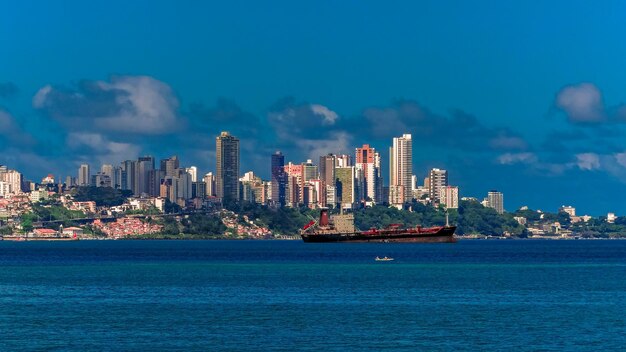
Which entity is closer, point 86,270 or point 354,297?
point 354,297

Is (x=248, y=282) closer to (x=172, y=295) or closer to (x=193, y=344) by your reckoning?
(x=172, y=295)

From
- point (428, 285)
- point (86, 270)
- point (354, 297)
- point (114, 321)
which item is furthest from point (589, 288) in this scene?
point (86, 270)

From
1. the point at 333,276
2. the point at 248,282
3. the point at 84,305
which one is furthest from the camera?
the point at 333,276

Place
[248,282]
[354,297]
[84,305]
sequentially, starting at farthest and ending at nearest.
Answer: [248,282] < [354,297] < [84,305]

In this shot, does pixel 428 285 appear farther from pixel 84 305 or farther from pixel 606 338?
pixel 606 338

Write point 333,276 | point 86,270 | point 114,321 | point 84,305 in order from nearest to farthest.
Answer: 1. point 114,321
2. point 84,305
3. point 333,276
4. point 86,270

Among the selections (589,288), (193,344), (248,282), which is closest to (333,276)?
(248,282)

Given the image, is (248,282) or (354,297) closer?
(354,297)

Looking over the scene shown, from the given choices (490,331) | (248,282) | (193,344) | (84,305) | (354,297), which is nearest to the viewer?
(193,344)

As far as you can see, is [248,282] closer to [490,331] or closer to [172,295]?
[172,295]
